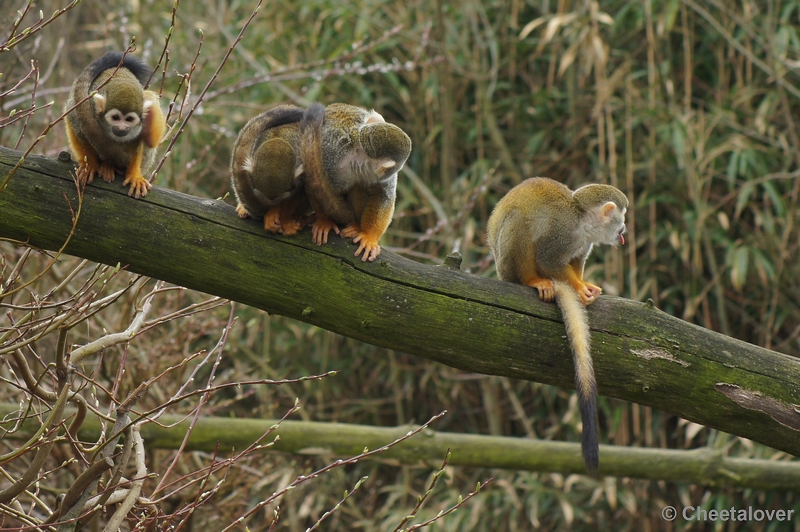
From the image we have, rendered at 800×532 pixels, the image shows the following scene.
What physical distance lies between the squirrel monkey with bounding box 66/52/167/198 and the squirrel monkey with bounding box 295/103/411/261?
589 millimetres

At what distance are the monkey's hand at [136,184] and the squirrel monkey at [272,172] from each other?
13.5 inches

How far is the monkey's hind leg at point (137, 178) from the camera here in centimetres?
273

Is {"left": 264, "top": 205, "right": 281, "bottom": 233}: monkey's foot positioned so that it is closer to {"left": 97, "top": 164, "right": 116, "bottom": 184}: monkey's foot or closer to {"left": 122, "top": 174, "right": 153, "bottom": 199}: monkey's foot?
{"left": 122, "top": 174, "right": 153, "bottom": 199}: monkey's foot

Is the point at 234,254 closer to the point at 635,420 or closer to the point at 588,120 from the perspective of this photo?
the point at 635,420

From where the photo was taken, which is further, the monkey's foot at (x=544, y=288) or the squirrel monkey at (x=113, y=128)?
the monkey's foot at (x=544, y=288)

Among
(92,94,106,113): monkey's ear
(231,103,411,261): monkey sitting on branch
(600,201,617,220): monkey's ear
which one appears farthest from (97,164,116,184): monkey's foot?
(600,201,617,220): monkey's ear

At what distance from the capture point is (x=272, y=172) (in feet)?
8.96

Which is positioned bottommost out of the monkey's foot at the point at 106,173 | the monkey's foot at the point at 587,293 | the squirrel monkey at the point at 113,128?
the monkey's foot at the point at 587,293

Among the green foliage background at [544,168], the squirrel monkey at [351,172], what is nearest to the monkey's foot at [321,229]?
the squirrel monkey at [351,172]

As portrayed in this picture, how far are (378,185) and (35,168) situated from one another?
1264 mm

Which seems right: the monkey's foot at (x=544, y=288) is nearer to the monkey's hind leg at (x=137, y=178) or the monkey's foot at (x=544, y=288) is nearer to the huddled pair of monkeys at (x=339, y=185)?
the huddled pair of monkeys at (x=339, y=185)

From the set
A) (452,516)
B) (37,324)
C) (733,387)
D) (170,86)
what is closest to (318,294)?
(37,324)

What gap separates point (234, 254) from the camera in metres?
2.73

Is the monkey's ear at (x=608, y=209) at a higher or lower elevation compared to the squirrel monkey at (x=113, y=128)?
lower
